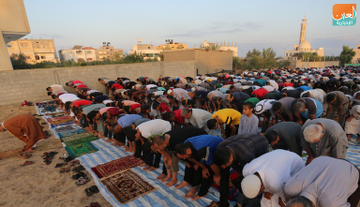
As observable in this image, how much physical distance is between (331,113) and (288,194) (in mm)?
3907

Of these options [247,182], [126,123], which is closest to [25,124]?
[126,123]

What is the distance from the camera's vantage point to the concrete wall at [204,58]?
1614 centimetres

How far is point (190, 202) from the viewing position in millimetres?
2592

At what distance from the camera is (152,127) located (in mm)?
3439

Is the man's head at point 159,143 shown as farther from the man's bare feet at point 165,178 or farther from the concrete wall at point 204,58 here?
the concrete wall at point 204,58

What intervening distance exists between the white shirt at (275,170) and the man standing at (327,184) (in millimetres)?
120

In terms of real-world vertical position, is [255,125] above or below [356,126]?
above

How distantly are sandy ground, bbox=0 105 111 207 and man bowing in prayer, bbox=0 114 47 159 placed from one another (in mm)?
271

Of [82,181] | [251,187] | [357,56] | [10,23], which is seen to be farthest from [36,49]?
[357,56]

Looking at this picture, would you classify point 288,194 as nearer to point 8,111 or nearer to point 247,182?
point 247,182

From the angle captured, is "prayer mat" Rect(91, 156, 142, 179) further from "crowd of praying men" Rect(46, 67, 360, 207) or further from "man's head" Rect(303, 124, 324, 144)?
"man's head" Rect(303, 124, 324, 144)

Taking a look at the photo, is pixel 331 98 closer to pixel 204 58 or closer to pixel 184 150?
pixel 184 150

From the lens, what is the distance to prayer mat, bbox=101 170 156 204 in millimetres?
2768

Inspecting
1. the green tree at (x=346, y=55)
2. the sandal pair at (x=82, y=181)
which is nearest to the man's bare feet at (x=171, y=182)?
the sandal pair at (x=82, y=181)
